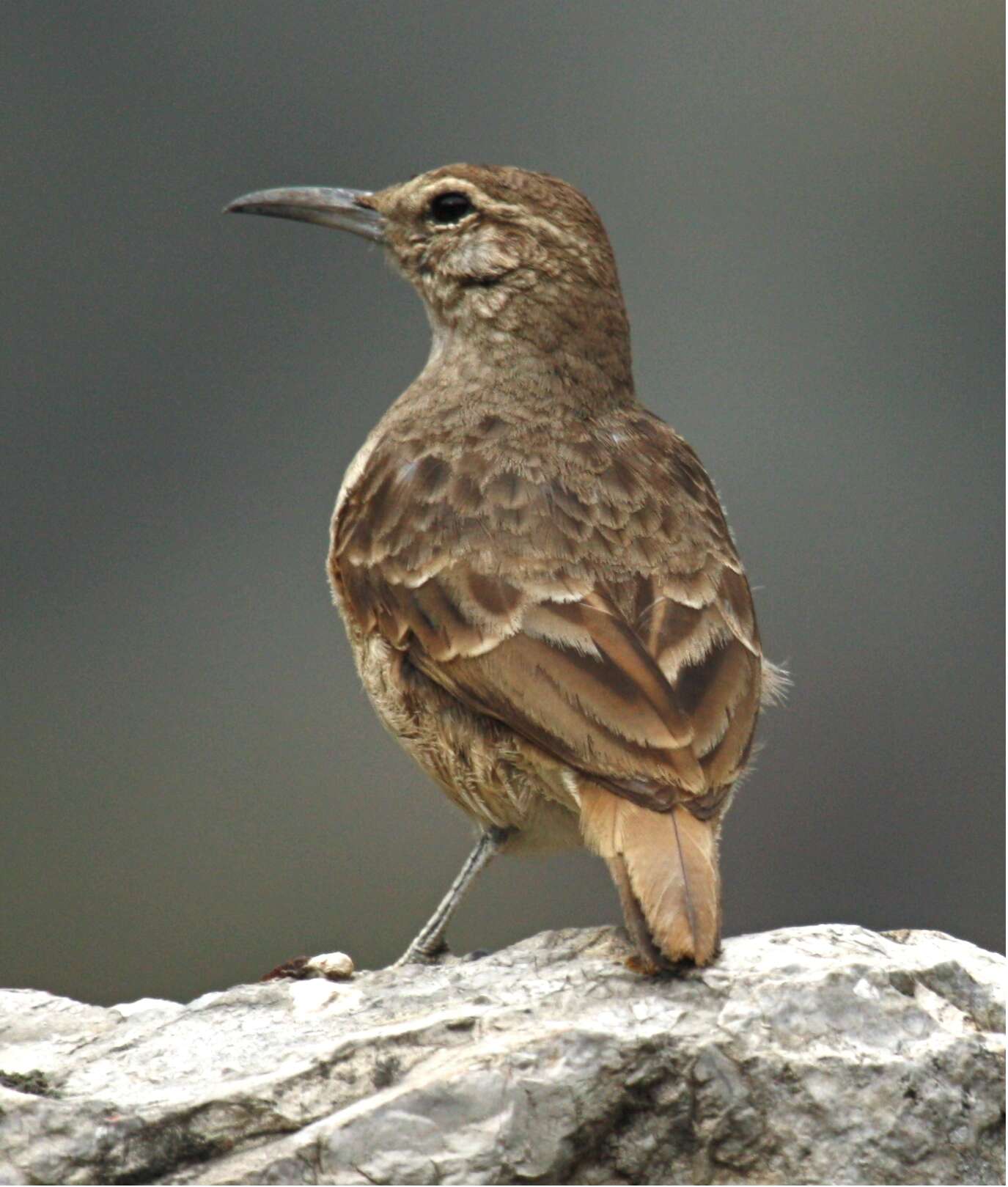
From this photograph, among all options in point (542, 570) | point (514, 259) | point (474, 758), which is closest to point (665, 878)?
point (474, 758)

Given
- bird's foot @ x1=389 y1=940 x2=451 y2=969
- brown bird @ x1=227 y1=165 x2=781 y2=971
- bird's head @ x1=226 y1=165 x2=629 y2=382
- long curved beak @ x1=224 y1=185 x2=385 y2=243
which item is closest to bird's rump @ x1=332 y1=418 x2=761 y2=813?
brown bird @ x1=227 y1=165 x2=781 y2=971

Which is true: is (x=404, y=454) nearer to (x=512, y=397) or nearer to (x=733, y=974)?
(x=512, y=397)

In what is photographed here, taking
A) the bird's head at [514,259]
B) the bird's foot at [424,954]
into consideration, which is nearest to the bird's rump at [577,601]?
the bird's head at [514,259]

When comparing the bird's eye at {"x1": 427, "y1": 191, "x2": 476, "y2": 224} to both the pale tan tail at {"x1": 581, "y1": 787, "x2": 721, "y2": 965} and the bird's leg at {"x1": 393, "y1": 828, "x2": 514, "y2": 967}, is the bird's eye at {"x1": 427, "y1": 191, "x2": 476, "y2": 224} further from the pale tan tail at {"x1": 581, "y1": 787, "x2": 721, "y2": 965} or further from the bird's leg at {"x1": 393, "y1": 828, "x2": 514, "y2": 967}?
the pale tan tail at {"x1": 581, "y1": 787, "x2": 721, "y2": 965}

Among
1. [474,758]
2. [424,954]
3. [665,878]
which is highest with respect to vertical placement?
[474,758]

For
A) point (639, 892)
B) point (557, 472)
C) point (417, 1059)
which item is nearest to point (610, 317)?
point (557, 472)

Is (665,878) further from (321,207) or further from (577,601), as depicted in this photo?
(321,207)

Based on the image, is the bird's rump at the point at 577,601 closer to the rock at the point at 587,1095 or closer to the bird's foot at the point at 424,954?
the rock at the point at 587,1095
